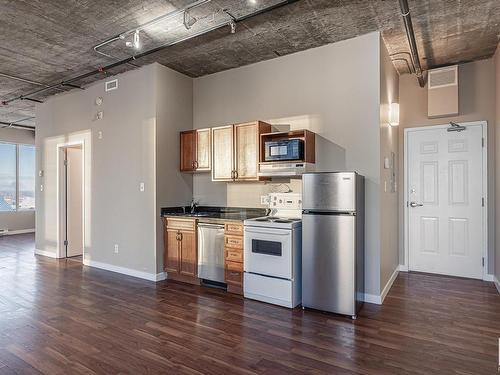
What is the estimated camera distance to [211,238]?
4.24 meters

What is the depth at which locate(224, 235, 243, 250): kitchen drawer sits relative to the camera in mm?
3982

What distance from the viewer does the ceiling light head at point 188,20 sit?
10.7 feet

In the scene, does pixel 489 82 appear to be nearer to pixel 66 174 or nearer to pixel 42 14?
pixel 42 14

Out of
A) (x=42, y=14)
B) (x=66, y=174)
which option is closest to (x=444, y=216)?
(x=42, y=14)

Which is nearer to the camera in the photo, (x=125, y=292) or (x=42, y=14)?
(x=42, y=14)

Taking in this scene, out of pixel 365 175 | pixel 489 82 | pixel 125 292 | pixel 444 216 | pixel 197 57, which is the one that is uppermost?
pixel 197 57

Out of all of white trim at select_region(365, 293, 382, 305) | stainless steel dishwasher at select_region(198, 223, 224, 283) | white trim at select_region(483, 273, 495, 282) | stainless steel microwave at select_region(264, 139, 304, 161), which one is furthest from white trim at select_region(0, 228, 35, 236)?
white trim at select_region(483, 273, 495, 282)

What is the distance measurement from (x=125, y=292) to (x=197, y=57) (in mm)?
3262

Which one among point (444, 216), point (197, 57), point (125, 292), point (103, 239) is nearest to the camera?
point (125, 292)

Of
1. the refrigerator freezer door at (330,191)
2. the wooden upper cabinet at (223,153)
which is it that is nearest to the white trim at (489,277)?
the refrigerator freezer door at (330,191)

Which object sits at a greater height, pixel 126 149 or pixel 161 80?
pixel 161 80

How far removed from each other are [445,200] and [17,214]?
1042 centimetres

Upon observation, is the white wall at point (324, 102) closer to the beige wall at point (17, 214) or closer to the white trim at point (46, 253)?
the white trim at point (46, 253)

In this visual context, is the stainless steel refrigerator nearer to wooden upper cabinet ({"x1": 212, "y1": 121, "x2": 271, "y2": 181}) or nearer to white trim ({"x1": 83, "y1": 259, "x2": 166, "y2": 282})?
wooden upper cabinet ({"x1": 212, "y1": 121, "x2": 271, "y2": 181})
